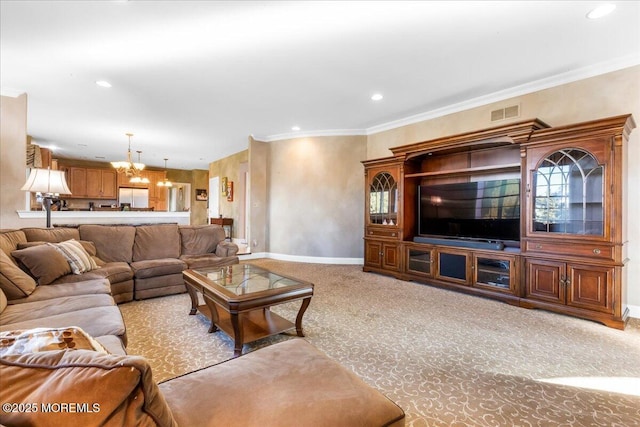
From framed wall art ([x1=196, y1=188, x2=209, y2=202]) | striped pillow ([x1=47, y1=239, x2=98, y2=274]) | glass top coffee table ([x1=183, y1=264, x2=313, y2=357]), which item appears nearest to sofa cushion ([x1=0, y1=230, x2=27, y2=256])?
striped pillow ([x1=47, y1=239, x2=98, y2=274])

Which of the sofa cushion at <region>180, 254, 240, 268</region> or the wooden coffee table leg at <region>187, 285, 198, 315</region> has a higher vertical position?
the sofa cushion at <region>180, 254, 240, 268</region>

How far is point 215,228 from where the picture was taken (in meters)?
4.92

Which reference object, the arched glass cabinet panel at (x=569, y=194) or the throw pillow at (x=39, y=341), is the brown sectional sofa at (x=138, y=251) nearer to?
the throw pillow at (x=39, y=341)

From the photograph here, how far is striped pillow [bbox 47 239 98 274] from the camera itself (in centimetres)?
305

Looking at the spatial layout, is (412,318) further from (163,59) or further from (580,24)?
(163,59)

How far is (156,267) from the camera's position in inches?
147

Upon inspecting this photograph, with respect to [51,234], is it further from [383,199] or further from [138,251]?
[383,199]

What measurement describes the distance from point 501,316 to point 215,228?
13.6 ft

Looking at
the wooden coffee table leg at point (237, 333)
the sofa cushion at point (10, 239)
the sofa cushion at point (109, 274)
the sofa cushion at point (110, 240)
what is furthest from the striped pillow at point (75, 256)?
the wooden coffee table leg at point (237, 333)

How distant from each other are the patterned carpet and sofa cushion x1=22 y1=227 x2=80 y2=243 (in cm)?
116

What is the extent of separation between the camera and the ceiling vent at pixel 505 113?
4.07 m

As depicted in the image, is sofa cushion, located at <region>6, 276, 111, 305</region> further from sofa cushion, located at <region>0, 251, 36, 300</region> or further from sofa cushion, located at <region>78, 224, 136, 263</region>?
sofa cushion, located at <region>78, 224, 136, 263</region>

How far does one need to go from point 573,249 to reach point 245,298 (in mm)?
3370

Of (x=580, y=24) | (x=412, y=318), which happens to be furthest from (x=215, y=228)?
(x=580, y=24)
